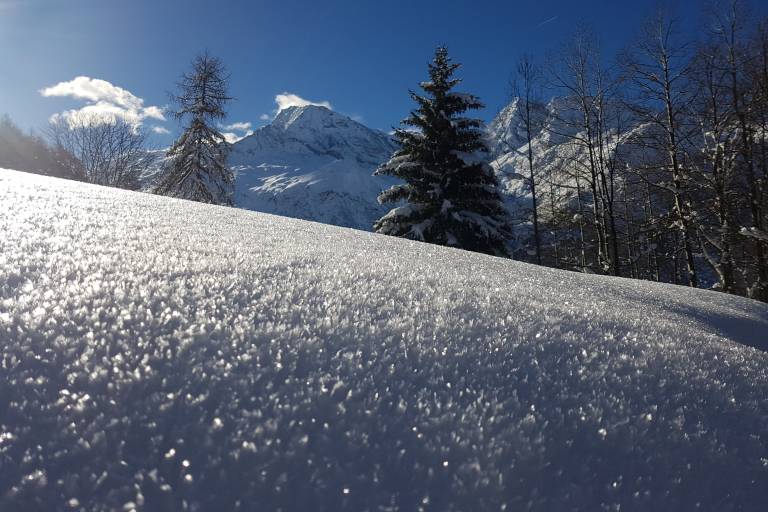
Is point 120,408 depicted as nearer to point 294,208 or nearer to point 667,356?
point 667,356

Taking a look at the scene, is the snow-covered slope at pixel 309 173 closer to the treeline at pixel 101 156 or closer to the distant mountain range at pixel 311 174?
the distant mountain range at pixel 311 174

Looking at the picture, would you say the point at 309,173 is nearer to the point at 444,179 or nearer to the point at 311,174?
the point at 311,174

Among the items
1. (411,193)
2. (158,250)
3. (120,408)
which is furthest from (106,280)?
(411,193)

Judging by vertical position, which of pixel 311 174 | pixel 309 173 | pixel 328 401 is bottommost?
pixel 328 401

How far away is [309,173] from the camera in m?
172

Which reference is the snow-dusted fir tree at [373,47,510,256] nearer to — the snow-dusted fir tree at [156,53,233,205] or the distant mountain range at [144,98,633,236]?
the snow-dusted fir tree at [156,53,233,205]

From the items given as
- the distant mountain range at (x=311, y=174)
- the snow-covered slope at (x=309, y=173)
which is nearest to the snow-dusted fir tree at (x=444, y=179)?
the distant mountain range at (x=311, y=174)

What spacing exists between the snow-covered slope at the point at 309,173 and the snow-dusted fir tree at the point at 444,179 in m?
128

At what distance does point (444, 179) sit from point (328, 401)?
1209 cm

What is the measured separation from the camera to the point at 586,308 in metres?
1.52

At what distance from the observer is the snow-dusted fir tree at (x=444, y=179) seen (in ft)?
38.0

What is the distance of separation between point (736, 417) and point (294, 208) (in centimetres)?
Answer: 16005

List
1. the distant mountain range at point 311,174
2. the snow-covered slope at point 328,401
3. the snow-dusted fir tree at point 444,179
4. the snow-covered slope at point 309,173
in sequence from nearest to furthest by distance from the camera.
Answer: the snow-covered slope at point 328,401, the snow-dusted fir tree at point 444,179, the distant mountain range at point 311,174, the snow-covered slope at point 309,173

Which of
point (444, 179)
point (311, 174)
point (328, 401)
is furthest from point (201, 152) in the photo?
point (311, 174)
